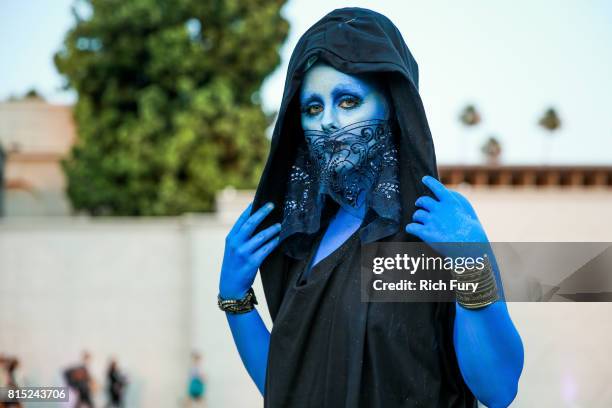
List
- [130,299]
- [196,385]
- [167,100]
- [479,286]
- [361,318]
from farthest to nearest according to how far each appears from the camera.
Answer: [167,100] → [130,299] → [196,385] → [361,318] → [479,286]

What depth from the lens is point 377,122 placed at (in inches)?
95.7

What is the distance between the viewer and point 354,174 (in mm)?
2439

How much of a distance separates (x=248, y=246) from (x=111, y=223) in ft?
40.6

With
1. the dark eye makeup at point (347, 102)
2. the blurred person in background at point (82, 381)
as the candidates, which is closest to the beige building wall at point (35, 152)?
the blurred person in background at point (82, 381)

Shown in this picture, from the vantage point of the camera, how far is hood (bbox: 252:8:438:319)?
91.9 inches

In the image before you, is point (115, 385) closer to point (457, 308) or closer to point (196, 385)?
point (196, 385)

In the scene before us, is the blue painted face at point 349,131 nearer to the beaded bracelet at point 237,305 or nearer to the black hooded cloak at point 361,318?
the black hooded cloak at point 361,318

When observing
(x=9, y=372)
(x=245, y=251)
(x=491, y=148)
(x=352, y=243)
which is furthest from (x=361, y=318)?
(x=491, y=148)

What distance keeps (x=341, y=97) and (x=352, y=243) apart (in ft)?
1.34

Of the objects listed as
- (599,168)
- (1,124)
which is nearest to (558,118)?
(599,168)

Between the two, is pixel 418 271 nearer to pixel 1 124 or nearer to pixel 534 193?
pixel 534 193

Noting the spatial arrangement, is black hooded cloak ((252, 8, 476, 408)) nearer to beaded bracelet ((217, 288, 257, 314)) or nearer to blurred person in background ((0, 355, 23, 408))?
beaded bracelet ((217, 288, 257, 314))

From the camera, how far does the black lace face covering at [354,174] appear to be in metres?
2.37

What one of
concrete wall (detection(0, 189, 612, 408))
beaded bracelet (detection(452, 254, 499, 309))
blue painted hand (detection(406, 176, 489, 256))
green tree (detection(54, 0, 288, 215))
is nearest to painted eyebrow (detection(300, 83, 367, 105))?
blue painted hand (detection(406, 176, 489, 256))
